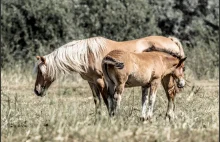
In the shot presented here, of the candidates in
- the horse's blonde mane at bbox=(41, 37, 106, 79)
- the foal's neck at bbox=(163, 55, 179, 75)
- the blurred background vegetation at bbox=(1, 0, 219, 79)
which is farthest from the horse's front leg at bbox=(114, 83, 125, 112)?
the blurred background vegetation at bbox=(1, 0, 219, 79)

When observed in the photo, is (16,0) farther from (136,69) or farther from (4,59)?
(136,69)

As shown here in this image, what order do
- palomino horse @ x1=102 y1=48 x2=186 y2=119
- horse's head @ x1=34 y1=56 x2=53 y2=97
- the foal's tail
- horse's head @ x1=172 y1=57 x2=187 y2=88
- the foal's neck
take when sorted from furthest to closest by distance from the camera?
horse's head @ x1=34 y1=56 x2=53 y2=97, horse's head @ x1=172 y1=57 x2=187 y2=88, the foal's neck, palomino horse @ x1=102 y1=48 x2=186 y2=119, the foal's tail

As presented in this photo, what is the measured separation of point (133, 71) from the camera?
9383mm

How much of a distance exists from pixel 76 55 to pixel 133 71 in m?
1.99

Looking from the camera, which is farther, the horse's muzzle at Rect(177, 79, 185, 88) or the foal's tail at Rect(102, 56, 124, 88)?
the horse's muzzle at Rect(177, 79, 185, 88)

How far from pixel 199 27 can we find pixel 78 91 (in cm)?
816

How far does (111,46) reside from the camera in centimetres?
1130

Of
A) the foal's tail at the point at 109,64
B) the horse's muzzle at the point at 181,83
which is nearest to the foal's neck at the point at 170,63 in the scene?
the horse's muzzle at the point at 181,83

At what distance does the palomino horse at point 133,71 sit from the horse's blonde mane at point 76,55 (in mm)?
1124

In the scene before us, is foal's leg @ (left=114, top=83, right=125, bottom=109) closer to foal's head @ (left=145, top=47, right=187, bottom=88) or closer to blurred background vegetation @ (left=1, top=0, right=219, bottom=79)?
foal's head @ (left=145, top=47, right=187, bottom=88)

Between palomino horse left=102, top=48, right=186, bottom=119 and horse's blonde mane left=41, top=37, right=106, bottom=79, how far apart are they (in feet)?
3.69

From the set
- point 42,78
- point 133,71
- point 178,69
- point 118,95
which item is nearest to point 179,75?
point 178,69

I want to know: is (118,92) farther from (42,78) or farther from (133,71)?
(42,78)

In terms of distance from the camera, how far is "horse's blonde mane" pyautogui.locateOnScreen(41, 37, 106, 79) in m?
11.1
